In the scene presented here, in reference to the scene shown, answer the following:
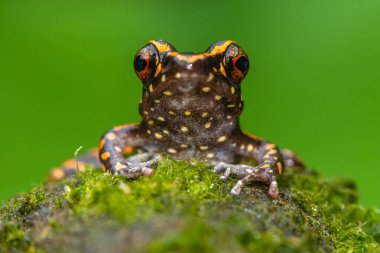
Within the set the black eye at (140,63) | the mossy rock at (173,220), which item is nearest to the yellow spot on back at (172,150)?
the black eye at (140,63)

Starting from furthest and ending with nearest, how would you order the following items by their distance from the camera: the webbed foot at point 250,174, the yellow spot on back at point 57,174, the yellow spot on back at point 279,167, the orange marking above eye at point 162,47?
the yellow spot on back at point 57,174, the yellow spot on back at point 279,167, the orange marking above eye at point 162,47, the webbed foot at point 250,174

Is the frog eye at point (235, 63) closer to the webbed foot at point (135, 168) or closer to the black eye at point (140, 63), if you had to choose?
the black eye at point (140, 63)

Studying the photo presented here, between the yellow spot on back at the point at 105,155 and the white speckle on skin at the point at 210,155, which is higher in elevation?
the yellow spot on back at the point at 105,155

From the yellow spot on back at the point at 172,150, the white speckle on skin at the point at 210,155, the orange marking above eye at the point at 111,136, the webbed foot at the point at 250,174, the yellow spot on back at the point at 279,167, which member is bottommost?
the white speckle on skin at the point at 210,155

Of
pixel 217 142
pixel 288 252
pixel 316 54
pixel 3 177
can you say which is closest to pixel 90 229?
pixel 288 252

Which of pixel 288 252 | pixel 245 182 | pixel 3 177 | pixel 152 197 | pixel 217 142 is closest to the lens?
pixel 288 252

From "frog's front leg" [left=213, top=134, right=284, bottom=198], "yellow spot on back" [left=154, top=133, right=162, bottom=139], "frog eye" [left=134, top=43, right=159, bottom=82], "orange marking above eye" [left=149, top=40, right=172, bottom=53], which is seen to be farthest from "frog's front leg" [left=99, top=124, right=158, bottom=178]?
"orange marking above eye" [left=149, top=40, right=172, bottom=53]

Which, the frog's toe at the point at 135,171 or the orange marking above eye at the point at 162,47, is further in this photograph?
the orange marking above eye at the point at 162,47

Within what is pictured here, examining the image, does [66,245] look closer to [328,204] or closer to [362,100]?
[328,204]
